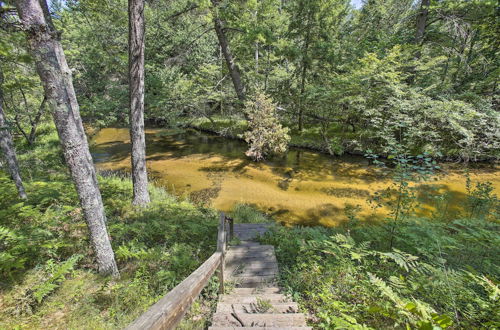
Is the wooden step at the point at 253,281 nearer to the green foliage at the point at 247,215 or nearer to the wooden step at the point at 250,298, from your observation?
the wooden step at the point at 250,298

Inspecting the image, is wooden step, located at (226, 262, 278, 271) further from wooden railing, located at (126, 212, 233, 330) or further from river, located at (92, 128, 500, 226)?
river, located at (92, 128, 500, 226)

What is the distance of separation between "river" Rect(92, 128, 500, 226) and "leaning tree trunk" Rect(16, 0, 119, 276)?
5.09m

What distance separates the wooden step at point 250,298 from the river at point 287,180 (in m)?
4.58

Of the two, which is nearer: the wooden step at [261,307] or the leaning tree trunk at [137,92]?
the wooden step at [261,307]

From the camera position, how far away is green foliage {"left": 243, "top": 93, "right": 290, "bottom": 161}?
12203 mm

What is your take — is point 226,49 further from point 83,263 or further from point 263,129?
point 83,263

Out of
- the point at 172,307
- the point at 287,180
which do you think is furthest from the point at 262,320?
the point at 287,180

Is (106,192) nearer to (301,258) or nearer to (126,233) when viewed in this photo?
(126,233)

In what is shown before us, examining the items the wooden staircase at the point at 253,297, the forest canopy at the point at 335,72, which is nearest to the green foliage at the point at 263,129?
the forest canopy at the point at 335,72

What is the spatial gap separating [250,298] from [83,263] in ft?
9.47

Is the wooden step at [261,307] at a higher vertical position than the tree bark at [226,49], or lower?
lower

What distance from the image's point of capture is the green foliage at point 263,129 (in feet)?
40.0

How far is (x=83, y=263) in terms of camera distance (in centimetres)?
360

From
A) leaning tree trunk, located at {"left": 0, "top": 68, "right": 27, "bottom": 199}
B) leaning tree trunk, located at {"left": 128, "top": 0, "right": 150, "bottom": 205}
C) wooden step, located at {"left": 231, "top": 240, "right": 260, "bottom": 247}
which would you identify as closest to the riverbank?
leaning tree trunk, located at {"left": 128, "top": 0, "right": 150, "bottom": 205}
